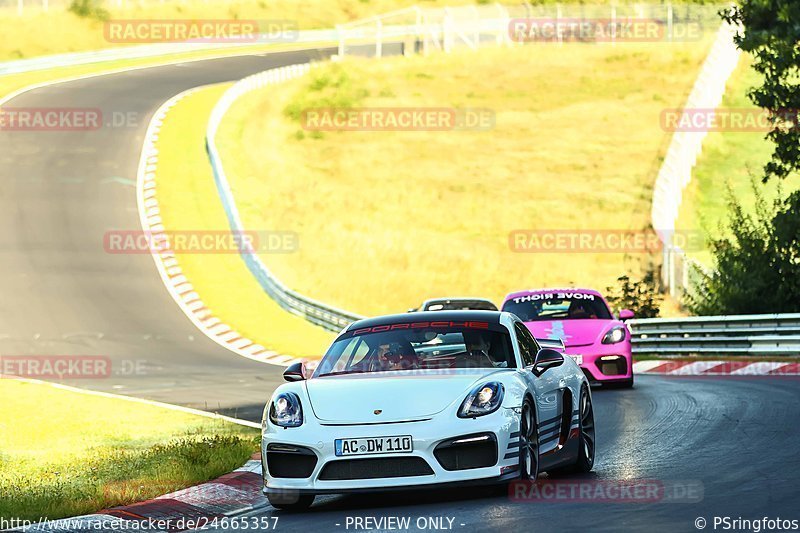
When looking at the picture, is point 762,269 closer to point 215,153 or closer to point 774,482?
point 774,482

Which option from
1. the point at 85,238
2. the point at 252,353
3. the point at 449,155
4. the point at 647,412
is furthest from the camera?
the point at 449,155

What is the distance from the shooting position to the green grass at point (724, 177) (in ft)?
139

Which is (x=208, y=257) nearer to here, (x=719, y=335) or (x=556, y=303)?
(x=719, y=335)

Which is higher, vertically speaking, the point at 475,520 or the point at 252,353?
A: the point at 475,520

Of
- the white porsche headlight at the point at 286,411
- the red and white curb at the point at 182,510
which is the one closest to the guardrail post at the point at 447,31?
the red and white curb at the point at 182,510

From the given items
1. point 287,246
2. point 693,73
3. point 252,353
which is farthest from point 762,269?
point 693,73

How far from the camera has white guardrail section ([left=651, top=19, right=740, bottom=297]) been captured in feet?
114

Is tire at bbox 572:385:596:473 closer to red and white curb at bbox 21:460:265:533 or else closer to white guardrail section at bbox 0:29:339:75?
red and white curb at bbox 21:460:265:533

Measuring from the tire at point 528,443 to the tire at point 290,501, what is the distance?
4.76 feet

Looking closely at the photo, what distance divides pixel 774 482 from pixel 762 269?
63.2ft

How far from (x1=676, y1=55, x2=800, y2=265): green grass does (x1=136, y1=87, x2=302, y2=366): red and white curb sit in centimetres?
1419

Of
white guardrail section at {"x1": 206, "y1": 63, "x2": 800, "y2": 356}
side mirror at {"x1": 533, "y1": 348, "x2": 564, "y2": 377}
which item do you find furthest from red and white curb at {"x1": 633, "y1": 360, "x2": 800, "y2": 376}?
side mirror at {"x1": 533, "y1": 348, "x2": 564, "y2": 377}

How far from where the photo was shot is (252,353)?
30234mm

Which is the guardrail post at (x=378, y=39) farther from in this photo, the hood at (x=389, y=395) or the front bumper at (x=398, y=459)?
the front bumper at (x=398, y=459)
